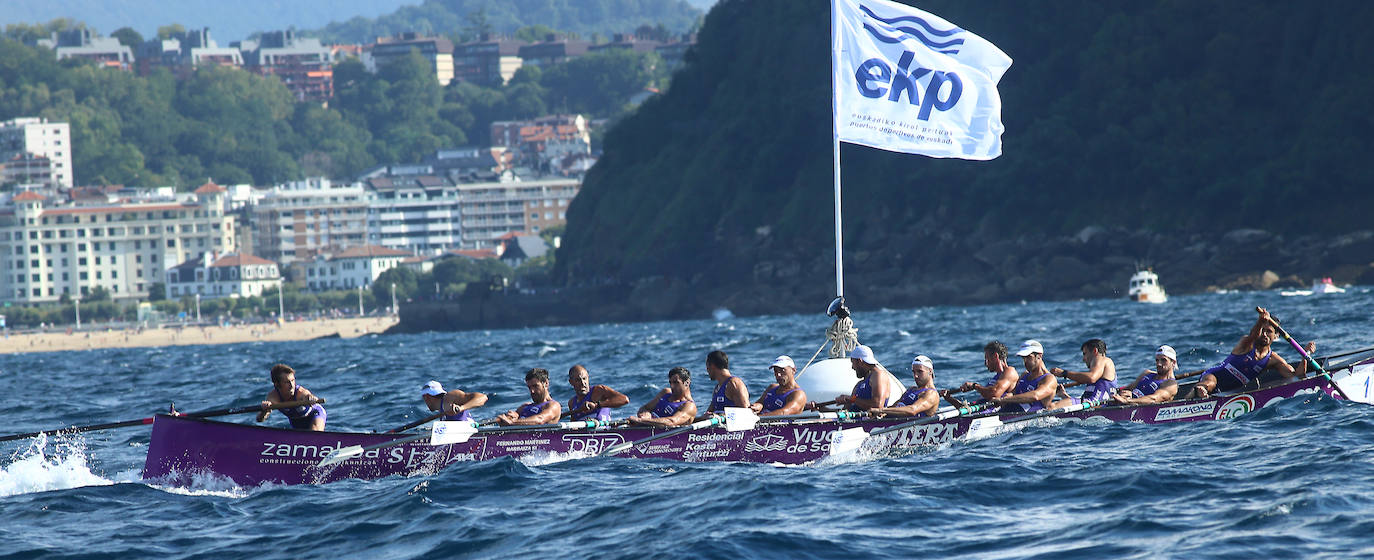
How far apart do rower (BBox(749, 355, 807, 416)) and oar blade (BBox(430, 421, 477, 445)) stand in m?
3.62

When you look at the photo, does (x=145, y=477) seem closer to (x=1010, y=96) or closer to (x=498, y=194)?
(x=1010, y=96)

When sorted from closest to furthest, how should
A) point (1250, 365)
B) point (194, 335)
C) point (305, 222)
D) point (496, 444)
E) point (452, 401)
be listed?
point (496, 444)
point (452, 401)
point (1250, 365)
point (194, 335)
point (305, 222)

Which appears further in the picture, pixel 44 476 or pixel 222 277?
pixel 222 277

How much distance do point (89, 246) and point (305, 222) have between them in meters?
26.9

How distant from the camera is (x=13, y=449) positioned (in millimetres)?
24328

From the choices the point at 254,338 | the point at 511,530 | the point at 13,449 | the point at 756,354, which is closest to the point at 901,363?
the point at 756,354

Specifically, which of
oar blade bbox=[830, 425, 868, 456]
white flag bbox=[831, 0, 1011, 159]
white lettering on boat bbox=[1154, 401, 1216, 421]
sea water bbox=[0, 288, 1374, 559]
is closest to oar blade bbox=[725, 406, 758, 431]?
sea water bbox=[0, 288, 1374, 559]

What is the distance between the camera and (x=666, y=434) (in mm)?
18500

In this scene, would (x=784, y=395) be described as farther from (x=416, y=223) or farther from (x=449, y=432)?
(x=416, y=223)

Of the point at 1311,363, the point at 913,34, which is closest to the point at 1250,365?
the point at 1311,363

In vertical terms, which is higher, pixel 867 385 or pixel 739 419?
pixel 867 385

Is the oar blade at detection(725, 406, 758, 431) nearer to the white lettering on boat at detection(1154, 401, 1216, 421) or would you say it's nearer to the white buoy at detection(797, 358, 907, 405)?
the white buoy at detection(797, 358, 907, 405)

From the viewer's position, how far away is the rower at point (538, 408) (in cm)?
1916

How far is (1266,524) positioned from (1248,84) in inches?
3252
